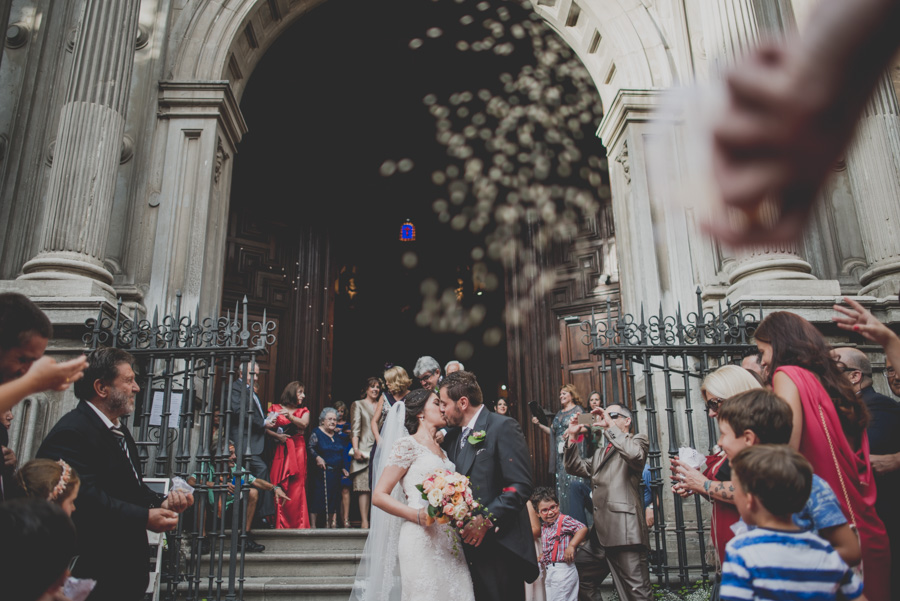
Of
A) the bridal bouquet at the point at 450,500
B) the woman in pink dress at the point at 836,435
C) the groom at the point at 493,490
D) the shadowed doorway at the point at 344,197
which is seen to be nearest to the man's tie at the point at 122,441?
the bridal bouquet at the point at 450,500

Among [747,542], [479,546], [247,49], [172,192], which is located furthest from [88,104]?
[747,542]

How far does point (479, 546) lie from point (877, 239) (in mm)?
6116

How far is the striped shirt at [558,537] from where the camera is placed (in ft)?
17.5

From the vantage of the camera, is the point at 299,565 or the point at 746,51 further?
the point at 746,51

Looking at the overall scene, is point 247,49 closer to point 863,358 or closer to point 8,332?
point 8,332

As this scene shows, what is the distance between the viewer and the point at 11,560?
69.1 inches

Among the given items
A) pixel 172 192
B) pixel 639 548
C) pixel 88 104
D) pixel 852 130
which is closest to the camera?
pixel 852 130

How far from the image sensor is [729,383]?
3.09 m

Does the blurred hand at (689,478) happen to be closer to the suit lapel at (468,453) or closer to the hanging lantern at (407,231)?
the suit lapel at (468,453)

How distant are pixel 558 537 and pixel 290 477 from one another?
3318 millimetres

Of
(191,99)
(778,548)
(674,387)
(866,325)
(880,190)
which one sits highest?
(191,99)

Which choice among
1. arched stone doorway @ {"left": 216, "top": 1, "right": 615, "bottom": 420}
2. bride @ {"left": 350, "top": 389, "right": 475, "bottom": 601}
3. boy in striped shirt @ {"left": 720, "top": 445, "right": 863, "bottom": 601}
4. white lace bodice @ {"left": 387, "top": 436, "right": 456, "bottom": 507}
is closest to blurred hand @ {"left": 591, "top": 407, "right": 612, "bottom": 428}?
bride @ {"left": 350, "top": 389, "right": 475, "bottom": 601}

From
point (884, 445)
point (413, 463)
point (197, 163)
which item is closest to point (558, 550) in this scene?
point (413, 463)

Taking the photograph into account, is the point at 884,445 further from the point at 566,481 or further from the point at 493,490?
the point at 566,481
